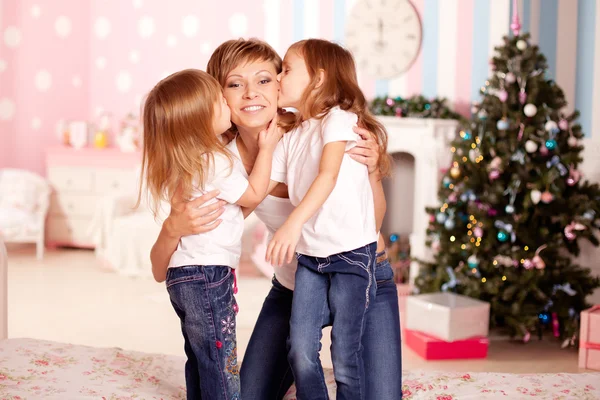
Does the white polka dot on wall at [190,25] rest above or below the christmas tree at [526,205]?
above

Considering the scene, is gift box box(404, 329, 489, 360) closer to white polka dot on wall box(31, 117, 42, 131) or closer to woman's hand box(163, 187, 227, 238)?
woman's hand box(163, 187, 227, 238)

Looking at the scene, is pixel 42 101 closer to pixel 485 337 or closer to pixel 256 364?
pixel 485 337

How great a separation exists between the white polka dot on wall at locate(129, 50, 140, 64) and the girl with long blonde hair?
19.6 ft

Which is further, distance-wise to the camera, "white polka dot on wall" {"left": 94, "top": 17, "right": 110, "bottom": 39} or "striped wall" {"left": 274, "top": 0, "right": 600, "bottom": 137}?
"white polka dot on wall" {"left": 94, "top": 17, "right": 110, "bottom": 39}

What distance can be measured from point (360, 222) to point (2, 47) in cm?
608

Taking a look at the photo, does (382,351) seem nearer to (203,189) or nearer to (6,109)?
(203,189)

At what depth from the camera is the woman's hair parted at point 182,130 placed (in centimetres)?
221

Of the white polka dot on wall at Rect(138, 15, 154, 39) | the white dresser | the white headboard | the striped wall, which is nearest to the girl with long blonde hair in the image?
the white headboard

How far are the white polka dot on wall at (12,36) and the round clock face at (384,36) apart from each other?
10.7 feet

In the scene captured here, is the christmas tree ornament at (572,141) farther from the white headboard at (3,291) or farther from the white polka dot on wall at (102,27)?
the white polka dot on wall at (102,27)

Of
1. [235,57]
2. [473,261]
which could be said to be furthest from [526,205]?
[235,57]

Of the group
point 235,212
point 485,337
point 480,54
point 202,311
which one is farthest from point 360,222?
point 480,54

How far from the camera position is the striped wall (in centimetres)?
518

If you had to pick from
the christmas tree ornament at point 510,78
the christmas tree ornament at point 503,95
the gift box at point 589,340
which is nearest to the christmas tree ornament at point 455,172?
the christmas tree ornament at point 503,95
